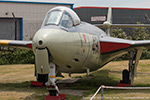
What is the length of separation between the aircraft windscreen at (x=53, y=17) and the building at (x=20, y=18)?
106ft

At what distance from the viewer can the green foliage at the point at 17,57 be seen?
104 ft

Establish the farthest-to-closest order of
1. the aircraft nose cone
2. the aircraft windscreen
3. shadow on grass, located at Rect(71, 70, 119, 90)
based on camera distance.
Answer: shadow on grass, located at Rect(71, 70, 119, 90) → the aircraft windscreen → the aircraft nose cone

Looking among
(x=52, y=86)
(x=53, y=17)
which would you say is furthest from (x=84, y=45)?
(x=52, y=86)

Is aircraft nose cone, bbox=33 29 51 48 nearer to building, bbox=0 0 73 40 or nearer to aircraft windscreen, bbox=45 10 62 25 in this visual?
aircraft windscreen, bbox=45 10 62 25

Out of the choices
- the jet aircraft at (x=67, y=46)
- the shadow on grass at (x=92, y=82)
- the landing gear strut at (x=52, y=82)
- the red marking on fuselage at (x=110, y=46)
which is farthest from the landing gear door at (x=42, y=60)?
the shadow on grass at (x=92, y=82)

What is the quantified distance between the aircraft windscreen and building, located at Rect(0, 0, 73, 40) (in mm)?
32219

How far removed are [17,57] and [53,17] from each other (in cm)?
2097

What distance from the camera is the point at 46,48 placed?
998 cm

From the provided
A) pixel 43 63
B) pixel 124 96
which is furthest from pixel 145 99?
pixel 43 63

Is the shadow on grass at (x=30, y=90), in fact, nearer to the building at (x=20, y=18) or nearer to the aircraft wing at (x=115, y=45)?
the aircraft wing at (x=115, y=45)

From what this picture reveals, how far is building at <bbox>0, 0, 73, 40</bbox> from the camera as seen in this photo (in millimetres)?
43344

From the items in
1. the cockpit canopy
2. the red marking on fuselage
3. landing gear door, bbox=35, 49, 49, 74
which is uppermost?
the cockpit canopy

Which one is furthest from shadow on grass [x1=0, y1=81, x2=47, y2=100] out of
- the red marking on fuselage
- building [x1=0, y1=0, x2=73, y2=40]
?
building [x1=0, y1=0, x2=73, y2=40]

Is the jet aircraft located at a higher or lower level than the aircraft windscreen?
lower
